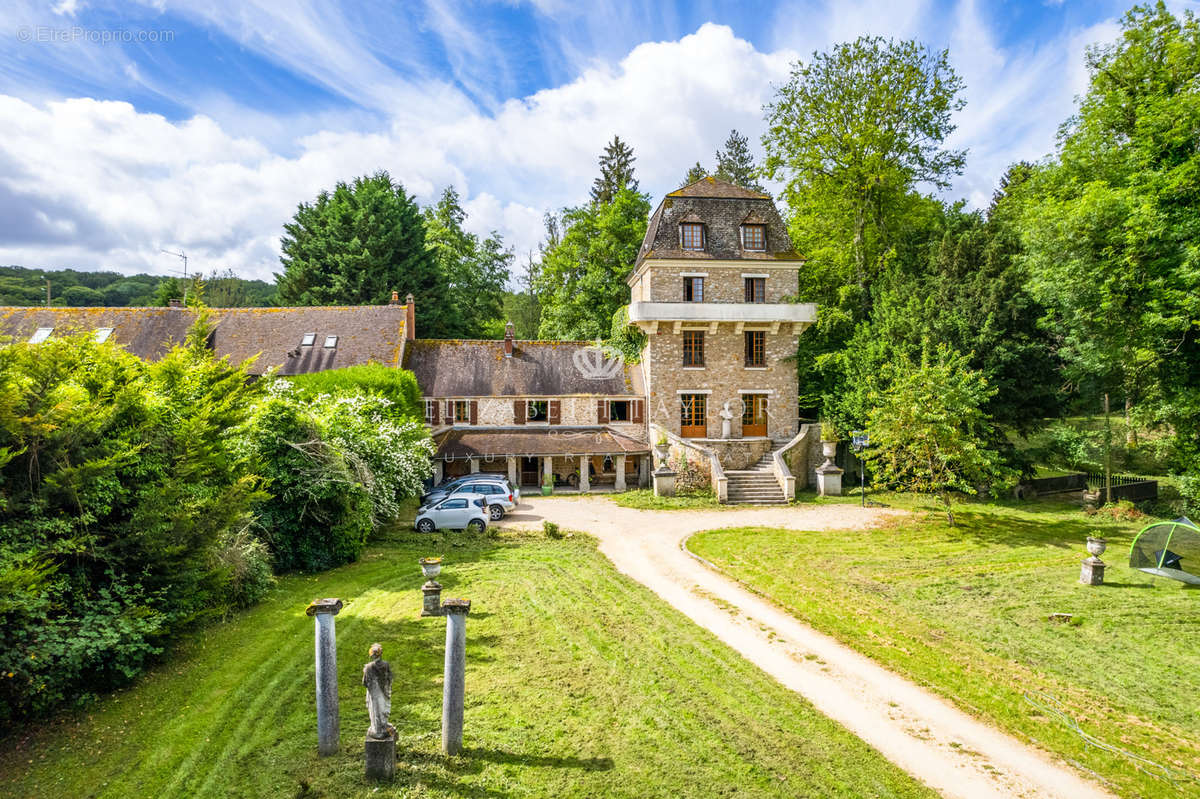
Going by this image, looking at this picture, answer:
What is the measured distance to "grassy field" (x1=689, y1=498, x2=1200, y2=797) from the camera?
8.13 m

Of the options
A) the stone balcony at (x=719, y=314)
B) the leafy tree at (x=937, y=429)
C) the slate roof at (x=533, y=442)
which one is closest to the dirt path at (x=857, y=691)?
the slate roof at (x=533, y=442)

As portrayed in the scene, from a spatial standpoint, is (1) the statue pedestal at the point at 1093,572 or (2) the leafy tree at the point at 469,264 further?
(2) the leafy tree at the point at 469,264

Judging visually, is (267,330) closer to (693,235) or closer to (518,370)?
(518,370)

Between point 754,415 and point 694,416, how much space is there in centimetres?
304

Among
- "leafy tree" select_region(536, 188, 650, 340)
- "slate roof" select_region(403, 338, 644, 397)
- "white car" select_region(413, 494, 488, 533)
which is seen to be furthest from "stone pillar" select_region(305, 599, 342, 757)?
"leafy tree" select_region(536, 188, 650, 340)

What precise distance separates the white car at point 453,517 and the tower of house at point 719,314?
11.4 metres

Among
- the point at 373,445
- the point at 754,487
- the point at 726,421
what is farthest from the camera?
the point at 726,421

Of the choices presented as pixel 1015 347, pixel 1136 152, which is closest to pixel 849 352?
pixel 1015 347

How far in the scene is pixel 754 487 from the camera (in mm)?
24641

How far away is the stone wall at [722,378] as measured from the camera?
2798cm

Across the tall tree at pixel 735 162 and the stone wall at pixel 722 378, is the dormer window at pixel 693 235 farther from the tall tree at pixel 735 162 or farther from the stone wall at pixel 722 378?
the tall tree at pixel 735 162

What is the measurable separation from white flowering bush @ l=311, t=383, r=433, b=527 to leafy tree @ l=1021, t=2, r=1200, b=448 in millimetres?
23686

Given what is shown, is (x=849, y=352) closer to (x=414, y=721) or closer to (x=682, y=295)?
(x=682, y=295)

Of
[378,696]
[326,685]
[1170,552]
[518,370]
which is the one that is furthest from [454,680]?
[518,370]
